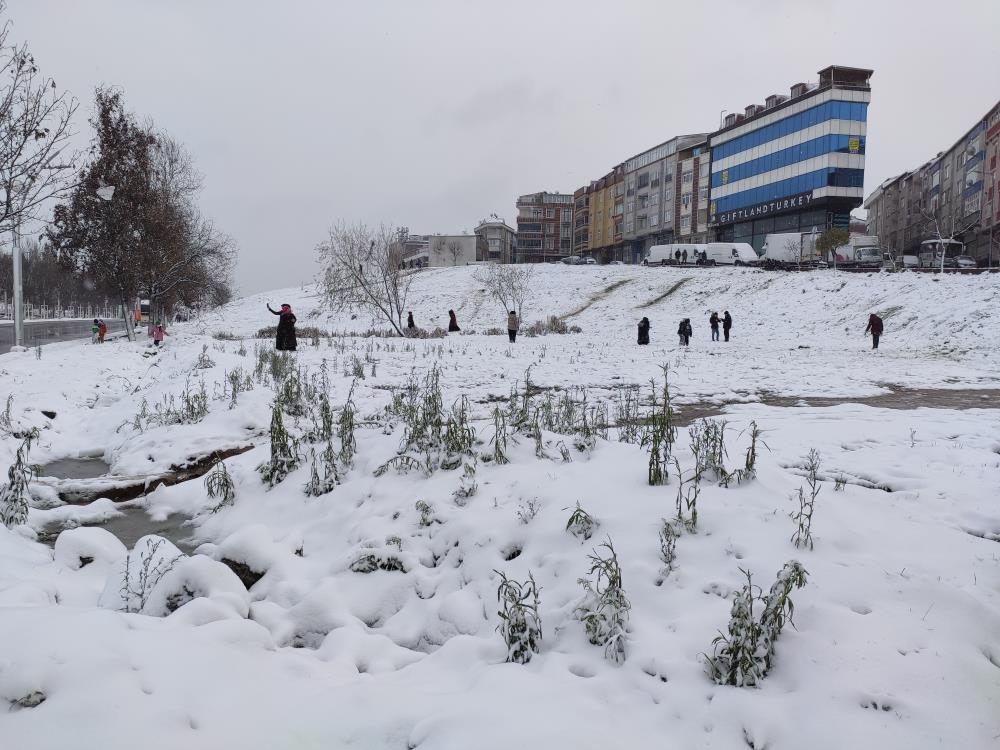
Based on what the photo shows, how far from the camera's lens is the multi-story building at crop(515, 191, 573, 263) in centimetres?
10494

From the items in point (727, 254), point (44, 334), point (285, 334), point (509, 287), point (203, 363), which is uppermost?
point (727, 254)

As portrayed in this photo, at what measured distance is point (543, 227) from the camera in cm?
10538

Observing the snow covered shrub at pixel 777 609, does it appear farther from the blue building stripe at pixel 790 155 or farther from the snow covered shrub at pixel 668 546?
the blue building stripe at pixel 790 155

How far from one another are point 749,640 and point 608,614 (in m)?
0.67

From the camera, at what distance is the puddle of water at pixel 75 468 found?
7062 mm

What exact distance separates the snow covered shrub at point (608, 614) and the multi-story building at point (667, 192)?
76257 mm

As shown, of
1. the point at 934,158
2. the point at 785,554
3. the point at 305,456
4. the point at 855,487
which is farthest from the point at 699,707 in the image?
the point at 934,158

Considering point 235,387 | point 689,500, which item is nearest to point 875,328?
point 235,387

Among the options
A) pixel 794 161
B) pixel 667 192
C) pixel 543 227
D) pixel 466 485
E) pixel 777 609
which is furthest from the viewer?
pixel 543 227

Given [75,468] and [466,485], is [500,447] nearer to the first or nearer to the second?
[466,485]

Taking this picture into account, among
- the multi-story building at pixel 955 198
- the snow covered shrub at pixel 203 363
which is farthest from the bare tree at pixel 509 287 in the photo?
the snow covered shrub at pixel 203 363

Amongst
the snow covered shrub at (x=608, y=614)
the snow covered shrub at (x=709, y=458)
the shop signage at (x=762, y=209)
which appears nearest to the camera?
the snow covered shrub at (x=608, y=614)

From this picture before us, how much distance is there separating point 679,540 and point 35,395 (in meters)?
11.2

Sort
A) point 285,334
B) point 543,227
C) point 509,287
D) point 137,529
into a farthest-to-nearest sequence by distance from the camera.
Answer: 1. point 543,227
2. point 509,287
3. point 285,334
4. point 137,529
